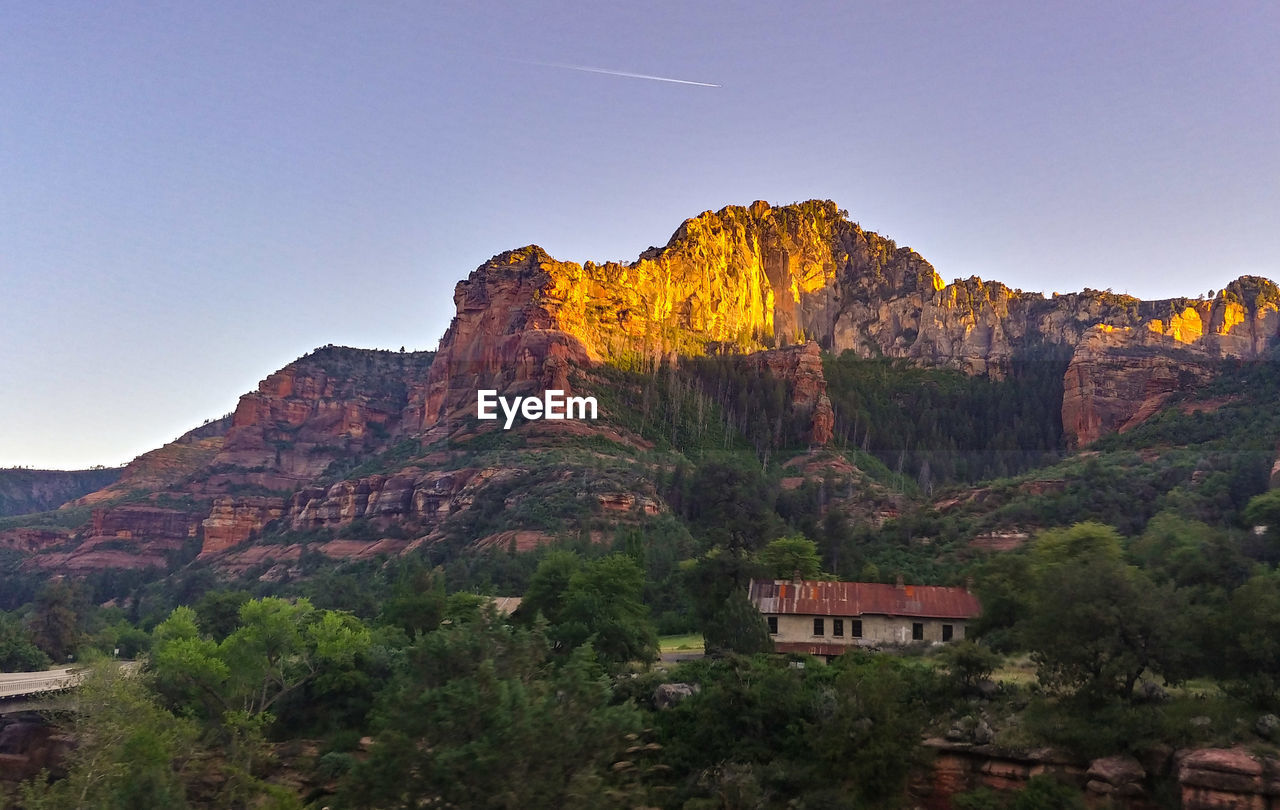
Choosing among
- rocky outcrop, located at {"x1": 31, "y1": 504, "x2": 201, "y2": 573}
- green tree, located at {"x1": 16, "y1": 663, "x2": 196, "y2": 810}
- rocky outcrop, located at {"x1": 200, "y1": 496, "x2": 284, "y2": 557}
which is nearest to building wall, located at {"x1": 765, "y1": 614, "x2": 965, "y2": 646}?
green tree, located at {"x1": 16, "y1": 663, "x2": 196, "y2": 810}

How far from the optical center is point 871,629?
4678 centimetres

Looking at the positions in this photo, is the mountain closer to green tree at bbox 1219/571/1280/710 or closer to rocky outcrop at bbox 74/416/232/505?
rocky outcrop at bbox 74/416/232/505

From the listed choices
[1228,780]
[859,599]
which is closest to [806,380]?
[859,599]

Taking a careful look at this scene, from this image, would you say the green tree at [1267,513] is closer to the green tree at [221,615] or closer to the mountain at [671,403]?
the mountain at [671,403]

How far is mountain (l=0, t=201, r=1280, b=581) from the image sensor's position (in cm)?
10412

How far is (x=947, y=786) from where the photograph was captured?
3052 centimetres

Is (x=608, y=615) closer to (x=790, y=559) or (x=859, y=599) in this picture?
(x=859, y=599)

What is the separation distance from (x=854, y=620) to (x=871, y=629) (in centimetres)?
89

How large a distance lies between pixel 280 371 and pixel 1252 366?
146m

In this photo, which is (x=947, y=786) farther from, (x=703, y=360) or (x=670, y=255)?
(x=670, y=255)

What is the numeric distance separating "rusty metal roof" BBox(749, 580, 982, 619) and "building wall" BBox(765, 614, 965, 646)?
28 centimetres

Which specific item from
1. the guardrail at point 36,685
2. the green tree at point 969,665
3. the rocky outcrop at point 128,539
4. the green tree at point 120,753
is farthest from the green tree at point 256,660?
the rocky outcrop at point 128,539

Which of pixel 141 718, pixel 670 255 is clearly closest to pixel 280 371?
pixel 670 255

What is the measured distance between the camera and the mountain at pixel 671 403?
10412cm
